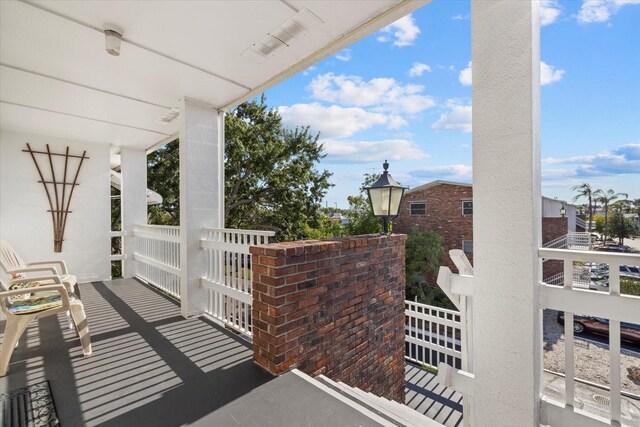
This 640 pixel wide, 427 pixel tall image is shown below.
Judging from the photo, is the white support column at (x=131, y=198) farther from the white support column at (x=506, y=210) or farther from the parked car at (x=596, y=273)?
the parked car at (x=596, y=273)

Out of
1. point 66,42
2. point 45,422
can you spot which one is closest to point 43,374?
point 45,422

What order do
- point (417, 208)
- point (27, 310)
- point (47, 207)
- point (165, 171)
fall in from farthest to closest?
point (417, 208) < point (165, 171) < point (47, 207) < point (27, 310)

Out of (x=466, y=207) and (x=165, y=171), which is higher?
(x=165, y=171)

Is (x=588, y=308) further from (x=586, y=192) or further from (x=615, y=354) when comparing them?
(x=586, y=192)

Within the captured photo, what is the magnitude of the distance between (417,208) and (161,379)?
15.4 m

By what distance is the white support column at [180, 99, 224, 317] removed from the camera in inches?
148

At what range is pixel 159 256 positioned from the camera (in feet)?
16.8

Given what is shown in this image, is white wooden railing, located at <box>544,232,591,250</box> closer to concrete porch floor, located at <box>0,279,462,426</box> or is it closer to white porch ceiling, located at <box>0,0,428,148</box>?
concrete porch floor, located at <box>0,279,462,426</box>

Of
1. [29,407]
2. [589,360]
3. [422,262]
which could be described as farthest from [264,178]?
[589,360]

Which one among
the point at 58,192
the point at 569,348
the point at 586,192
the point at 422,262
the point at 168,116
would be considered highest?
the point at 168,116

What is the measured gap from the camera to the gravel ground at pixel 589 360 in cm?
731

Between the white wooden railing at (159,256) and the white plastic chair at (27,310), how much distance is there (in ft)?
5.58

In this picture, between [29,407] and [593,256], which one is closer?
[593,256]

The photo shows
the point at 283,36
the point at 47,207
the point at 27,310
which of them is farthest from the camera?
the point at 47,207
